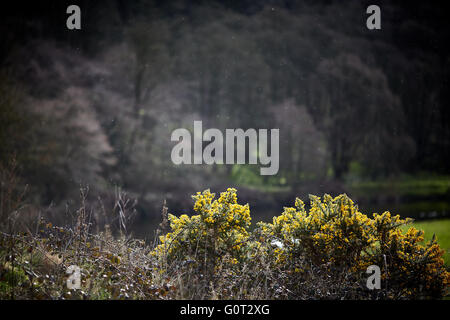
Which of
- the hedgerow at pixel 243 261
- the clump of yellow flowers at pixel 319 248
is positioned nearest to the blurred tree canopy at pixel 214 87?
the hedgerow at pixel 243 261

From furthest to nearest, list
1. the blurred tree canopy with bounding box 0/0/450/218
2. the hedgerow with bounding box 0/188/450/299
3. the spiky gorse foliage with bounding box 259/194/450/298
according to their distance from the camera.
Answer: the blurred tree canopy with bounding box 0/0/450/218 < the spiky gorse foliage with bounding box 259/194/450/298 < the hedgerow with bounding box 0/188/450/299

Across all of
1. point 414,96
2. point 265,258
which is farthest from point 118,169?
point 414,96

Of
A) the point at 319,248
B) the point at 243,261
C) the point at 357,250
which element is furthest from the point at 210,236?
the point at 357,250

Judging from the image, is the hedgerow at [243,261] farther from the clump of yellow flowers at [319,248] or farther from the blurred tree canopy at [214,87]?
the blurred tree canopy at [214,87]

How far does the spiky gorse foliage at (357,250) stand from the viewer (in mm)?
3885

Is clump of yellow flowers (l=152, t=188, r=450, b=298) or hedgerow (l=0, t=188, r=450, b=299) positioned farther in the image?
clump of yellow flowers (l=152, t=188, r=450, b=298)

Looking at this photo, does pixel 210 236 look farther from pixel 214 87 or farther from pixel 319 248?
pixel 214 87

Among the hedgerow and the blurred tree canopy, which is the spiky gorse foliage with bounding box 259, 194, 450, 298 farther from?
the blurred tree canopy

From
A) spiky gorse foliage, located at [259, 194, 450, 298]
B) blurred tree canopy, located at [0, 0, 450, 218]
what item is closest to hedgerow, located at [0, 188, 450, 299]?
spiky gorse foliage, located at [259, 194, 450, 298]

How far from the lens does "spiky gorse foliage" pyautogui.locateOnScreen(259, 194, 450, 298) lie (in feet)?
12.7

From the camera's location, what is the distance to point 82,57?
61.9 ft

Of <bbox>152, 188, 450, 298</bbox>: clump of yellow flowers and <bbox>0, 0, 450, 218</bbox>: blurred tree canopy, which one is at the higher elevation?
<bbox>0, 0, 450, 218</bbox>: blurred tree canopy

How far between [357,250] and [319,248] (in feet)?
1.40
